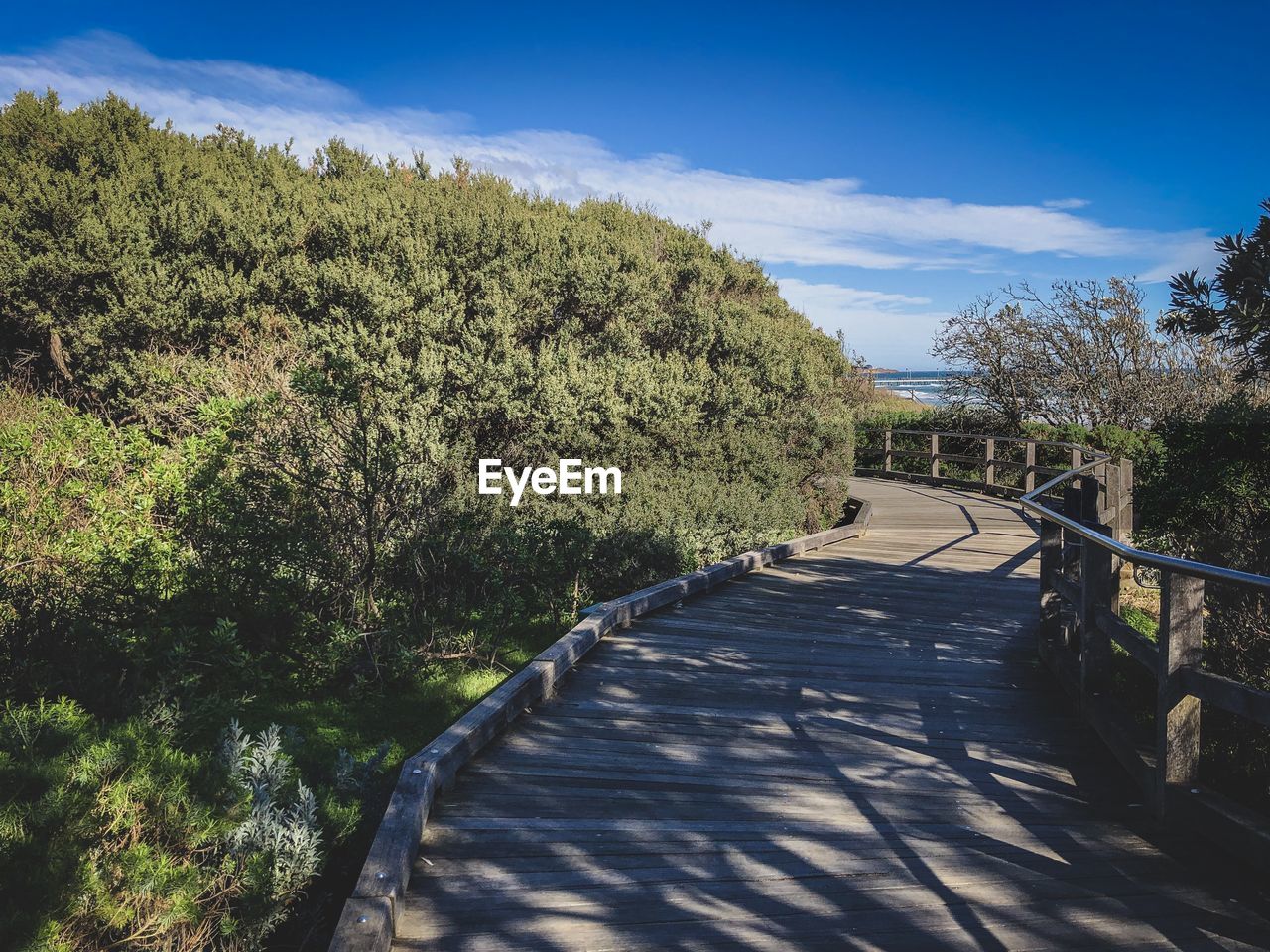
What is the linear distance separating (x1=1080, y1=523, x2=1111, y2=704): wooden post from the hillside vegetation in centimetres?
385

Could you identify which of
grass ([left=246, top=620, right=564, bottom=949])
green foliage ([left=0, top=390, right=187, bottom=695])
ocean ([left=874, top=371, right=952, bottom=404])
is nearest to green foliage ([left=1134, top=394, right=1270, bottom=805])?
grass ([left=246, top=620, right=564, bottom=949])

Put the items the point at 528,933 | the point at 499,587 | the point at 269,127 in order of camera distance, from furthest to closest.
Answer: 1. the point at 269,127
2. the point at 499,587
3. the point at 528,933

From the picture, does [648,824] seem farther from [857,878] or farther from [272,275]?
[272,275]

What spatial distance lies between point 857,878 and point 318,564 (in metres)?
5.41

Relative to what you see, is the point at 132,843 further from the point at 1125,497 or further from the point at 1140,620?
the point at 1125,497

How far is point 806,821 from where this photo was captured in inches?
138

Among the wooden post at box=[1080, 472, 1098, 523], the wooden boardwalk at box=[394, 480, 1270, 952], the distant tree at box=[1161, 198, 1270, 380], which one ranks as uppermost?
the distant tree at box=[1161, 198, 1270, 380]

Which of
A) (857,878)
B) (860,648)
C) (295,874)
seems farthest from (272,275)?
(857,878)

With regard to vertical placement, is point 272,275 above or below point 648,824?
above

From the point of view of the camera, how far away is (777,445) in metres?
12.4

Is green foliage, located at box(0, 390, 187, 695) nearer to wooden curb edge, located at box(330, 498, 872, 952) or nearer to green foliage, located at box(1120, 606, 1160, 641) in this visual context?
wooden curb edge, located at box(330, 498, 872, 952)

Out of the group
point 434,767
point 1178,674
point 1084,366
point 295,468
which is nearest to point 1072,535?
point 1178,674

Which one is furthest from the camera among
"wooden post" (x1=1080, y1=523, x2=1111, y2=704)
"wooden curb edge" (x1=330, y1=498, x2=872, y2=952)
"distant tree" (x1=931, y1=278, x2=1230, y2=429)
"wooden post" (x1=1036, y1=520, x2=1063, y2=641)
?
"distant tree" (x1=931, y1=278, x2=1230, y2=429)

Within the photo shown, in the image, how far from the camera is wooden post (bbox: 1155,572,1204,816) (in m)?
3.39
